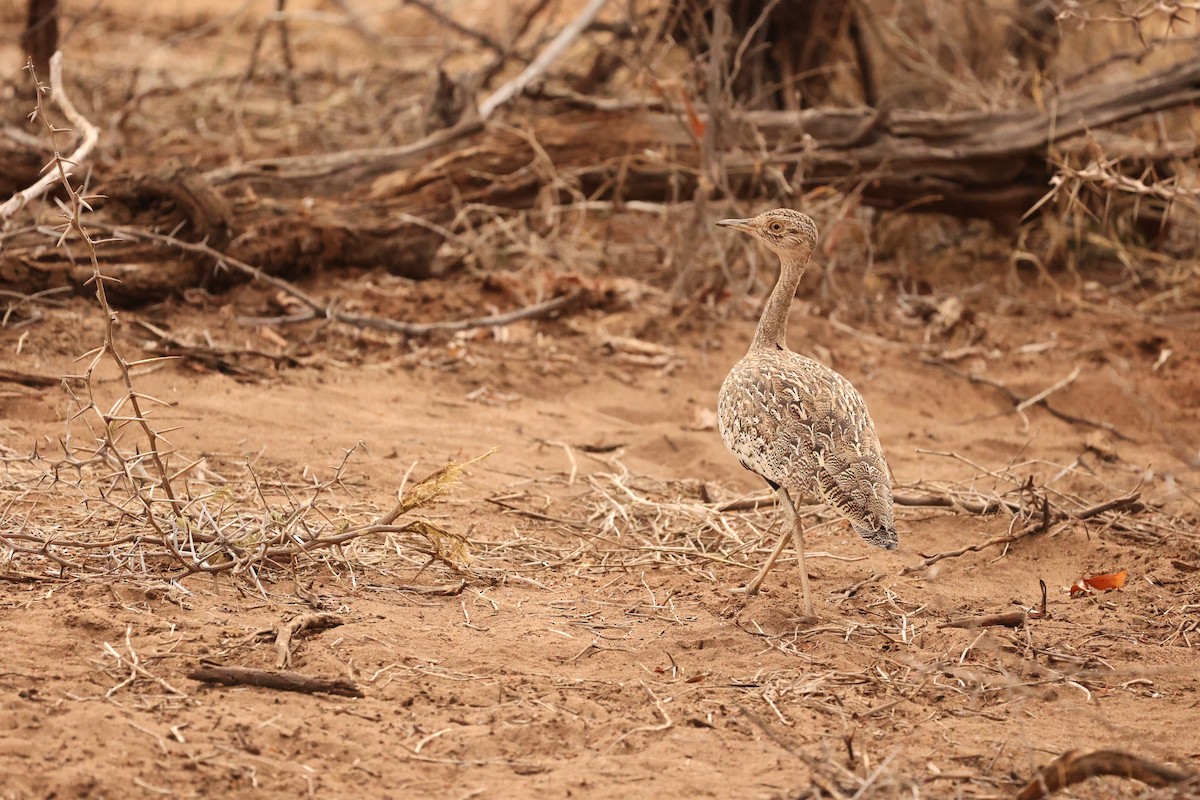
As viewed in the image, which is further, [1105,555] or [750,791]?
[1105,555]

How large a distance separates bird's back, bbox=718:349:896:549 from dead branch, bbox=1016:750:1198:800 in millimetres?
1033

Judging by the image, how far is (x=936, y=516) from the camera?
543 centimetres

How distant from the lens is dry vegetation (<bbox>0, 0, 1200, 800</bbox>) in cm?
337

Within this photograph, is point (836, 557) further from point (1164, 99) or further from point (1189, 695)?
point (1164, 99)

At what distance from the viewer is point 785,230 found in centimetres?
515

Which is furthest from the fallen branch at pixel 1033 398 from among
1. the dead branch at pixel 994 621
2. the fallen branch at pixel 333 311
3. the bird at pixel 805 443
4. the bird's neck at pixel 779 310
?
the dead branch at pixel 994 621

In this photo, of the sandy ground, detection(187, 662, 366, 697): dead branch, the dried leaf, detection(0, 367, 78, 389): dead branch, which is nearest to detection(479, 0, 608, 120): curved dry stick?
the sandy ground

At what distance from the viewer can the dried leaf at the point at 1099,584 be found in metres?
4.71

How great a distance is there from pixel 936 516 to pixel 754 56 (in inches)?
188

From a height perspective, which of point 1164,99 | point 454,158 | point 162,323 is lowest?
point 162,323

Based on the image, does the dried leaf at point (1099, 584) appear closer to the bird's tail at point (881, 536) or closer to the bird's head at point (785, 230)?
the bird's tail at point (881, 536)

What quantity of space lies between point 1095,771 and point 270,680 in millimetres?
2056

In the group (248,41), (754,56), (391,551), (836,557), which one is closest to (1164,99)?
(754,56)

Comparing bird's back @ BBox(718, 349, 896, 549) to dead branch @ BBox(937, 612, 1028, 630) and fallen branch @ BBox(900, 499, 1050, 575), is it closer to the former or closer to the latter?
dead branch @ BBox(937, 612, 1028, 630)
